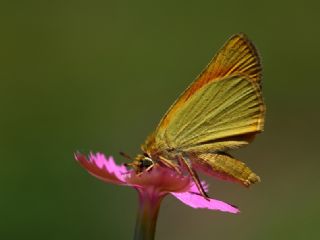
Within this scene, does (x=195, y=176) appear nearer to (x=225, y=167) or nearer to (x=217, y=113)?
(x=225, y=167)

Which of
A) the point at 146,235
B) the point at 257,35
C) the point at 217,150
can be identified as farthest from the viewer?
the point at 257,35

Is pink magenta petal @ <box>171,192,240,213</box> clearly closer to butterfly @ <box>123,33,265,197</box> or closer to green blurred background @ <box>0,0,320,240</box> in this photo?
butterfly @ <box>123,33,265,197</box>

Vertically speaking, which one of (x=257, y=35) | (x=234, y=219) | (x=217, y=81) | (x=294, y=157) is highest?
(x=257, y=35)

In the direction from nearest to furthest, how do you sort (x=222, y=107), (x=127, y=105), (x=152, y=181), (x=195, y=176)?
(x=152, y=181) < (x=195, y=176) < (x=222, y=107) < (x=127, y=105)

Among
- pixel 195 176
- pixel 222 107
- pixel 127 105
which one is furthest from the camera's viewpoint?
pixel 127 105

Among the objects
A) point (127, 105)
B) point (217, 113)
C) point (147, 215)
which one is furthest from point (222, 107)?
point (127, 105)

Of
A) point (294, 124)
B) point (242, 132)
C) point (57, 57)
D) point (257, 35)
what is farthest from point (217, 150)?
point (257, 35)

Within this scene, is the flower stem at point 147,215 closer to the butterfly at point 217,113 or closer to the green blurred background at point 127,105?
the butterfly at point 217,113

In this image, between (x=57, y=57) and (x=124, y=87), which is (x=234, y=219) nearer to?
(x=124, y=87)
